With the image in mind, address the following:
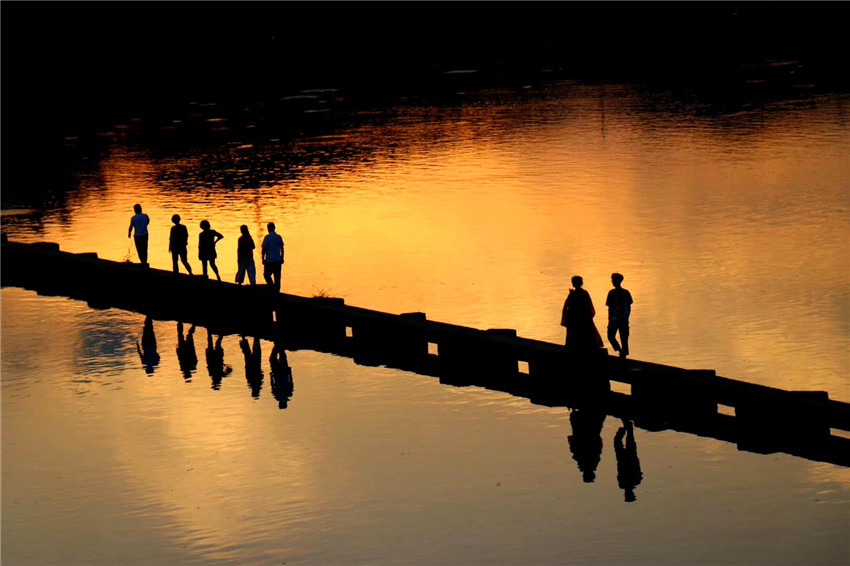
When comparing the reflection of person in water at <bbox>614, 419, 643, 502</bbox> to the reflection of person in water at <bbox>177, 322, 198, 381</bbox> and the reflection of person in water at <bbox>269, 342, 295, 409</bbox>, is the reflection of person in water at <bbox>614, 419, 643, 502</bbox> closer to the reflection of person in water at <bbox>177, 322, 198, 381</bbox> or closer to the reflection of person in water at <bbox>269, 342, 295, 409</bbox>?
the reflection of person in water at <bbox>269, 342, 295, 409</bbox>

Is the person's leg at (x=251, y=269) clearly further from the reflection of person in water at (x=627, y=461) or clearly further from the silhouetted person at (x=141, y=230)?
the reflection of person in water at (x=627, y=461)

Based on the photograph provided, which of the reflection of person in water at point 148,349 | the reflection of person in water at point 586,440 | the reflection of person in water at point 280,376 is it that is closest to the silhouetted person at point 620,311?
the reflection of person in water at point 586,440

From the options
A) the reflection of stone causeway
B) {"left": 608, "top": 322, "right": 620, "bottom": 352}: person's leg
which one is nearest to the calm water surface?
the reflection of stone causeway

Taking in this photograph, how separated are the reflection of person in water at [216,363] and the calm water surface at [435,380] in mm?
221

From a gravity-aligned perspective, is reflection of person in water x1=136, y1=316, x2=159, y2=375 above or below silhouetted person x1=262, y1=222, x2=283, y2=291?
below

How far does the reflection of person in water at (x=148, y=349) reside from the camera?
30.2m

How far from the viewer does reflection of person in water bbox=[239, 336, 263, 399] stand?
27953 millimetres

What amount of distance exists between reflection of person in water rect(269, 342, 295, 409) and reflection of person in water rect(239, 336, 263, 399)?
23cm

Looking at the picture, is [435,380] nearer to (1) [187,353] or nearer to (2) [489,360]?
(2) [489,360]

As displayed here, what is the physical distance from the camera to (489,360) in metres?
27.9

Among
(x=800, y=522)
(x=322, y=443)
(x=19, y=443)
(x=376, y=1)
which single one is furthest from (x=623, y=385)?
(x=376, y=1)

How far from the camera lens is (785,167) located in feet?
174

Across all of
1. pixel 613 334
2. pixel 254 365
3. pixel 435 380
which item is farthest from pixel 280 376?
pixel 613 334

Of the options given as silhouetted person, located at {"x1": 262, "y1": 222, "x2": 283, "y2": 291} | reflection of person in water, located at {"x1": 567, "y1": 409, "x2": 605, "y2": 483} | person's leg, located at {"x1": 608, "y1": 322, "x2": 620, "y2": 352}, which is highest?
silhouetted person, located at {"x1": 262, "y1": 222, "x2": 283, "y2": 291}
